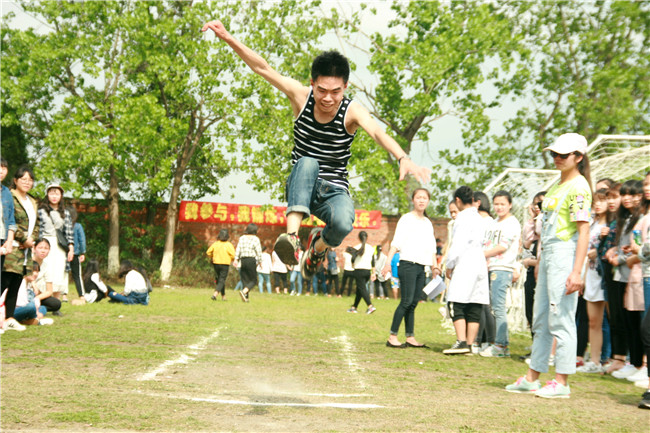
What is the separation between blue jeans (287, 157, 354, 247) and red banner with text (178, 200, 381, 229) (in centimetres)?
2494

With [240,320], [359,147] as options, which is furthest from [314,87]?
[359,147]

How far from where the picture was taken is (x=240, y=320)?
13.4 metres

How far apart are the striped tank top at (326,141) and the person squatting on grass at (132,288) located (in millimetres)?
10819

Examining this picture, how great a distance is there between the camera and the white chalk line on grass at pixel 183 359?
21.7 feet

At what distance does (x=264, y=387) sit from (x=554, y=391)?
2.82 metres

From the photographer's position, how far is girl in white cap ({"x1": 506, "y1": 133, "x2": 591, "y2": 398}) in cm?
628

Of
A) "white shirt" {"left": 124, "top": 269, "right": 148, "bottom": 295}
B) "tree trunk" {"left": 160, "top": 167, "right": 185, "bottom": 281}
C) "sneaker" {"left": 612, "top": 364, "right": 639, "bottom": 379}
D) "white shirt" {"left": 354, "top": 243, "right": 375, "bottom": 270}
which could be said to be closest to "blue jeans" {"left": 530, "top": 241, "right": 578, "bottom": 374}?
"sneaker" {"left": 612, "top": 364, "right": 639, "bottom": 379}

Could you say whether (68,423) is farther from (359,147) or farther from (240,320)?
(359,147)

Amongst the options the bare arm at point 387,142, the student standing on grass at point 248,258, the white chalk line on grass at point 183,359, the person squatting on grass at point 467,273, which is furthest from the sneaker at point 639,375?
the student standing on grass at point 248,258

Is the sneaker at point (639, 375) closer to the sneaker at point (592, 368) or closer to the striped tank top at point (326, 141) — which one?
the sneaker at point (592, 368)

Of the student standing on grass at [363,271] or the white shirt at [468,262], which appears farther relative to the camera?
the student standing on grass at [363,271]

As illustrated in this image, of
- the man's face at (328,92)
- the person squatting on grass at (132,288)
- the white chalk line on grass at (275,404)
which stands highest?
the man's face at (328,92)

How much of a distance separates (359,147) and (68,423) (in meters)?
26.2

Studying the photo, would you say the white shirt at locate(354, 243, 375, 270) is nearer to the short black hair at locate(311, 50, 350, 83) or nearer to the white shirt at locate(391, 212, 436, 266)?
the white shirt at locate(391, 212, 436, 266)
